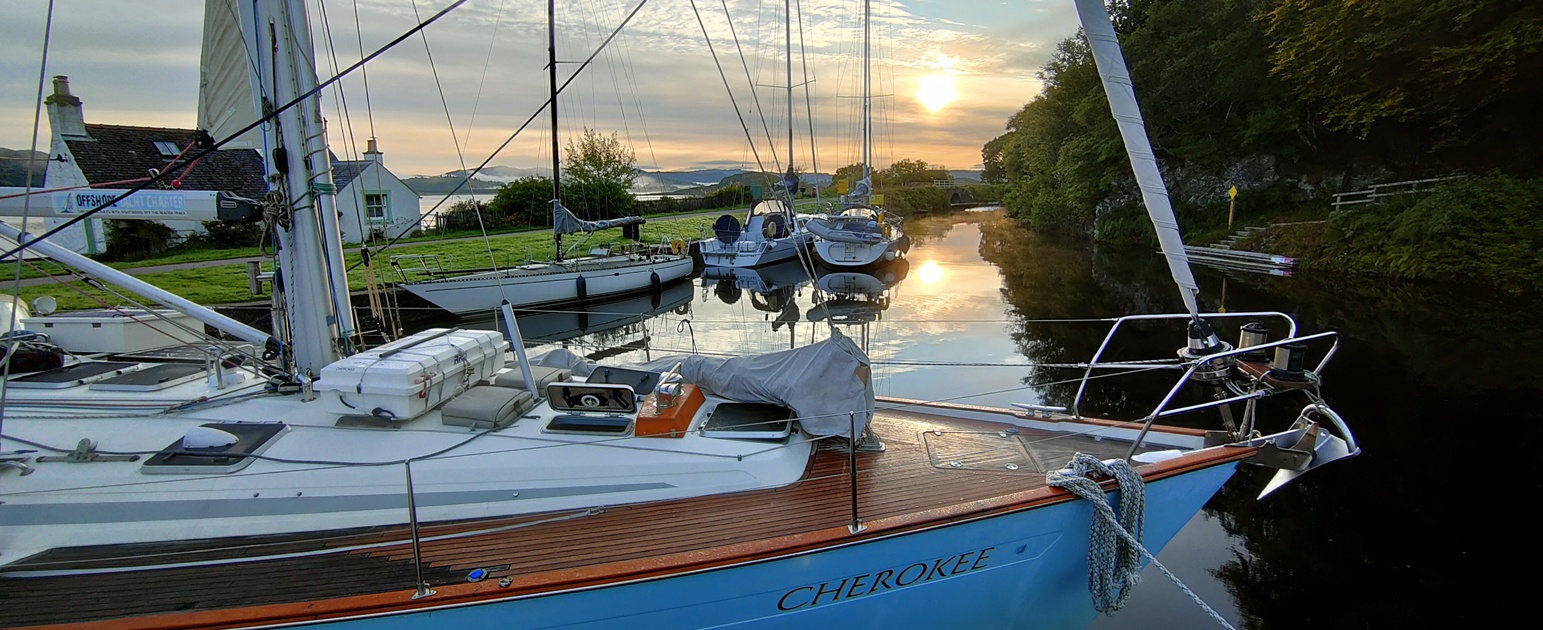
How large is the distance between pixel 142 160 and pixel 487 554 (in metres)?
23.0

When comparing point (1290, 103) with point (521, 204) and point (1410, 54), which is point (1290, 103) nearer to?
point (1410, 54)

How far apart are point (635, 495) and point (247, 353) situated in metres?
3.51

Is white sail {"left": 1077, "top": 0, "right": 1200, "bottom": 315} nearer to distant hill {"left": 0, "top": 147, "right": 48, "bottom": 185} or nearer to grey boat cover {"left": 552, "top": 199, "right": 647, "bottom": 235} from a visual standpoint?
distant hill {"left": 0, "top": 147, "right": 48, "bottom": 185}

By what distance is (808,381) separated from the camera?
4352 mm

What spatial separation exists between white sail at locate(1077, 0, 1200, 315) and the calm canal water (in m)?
1.21

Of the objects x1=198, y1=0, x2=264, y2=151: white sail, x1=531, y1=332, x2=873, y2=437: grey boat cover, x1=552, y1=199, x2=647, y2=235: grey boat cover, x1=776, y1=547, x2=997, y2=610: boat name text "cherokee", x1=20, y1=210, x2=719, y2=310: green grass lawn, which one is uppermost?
x1=198, y1=0, x2=264, y2=151: white sail

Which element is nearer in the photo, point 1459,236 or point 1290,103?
point 1459,236

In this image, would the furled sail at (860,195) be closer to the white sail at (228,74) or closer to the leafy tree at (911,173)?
the white sail at (228,74)

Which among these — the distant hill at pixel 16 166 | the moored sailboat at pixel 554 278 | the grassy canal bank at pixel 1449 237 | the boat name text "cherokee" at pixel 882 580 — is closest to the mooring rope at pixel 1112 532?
the boat name text "cherokee" at pixel 882 580

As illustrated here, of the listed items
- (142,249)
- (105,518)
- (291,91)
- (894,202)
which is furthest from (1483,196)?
(894,202)

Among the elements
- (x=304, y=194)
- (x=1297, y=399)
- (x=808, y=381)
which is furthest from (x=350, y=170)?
(x=1297, y=399)

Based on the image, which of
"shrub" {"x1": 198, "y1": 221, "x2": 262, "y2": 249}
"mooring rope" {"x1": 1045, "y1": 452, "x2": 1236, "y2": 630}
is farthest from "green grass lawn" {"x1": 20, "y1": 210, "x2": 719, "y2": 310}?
"mooring rope" {"x1": 1045, "y1": 452, "x2": 1236, "y2": 630}

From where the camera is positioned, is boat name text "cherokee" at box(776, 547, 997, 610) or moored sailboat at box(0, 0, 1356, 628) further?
boat name text "cherokee" at box(776, 547, 997, 610)

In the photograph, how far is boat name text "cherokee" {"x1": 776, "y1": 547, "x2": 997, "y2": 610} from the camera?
3.37 meters
